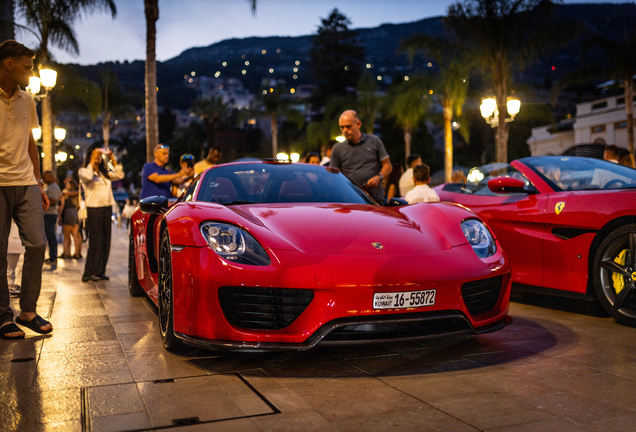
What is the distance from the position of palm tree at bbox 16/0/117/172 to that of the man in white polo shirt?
15986 millimetres

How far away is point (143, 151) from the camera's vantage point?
348ft

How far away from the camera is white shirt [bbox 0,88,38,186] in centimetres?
459

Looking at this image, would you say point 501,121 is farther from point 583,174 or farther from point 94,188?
point 583,174

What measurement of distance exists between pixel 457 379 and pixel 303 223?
1317 millimetres

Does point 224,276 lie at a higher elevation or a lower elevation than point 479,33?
lower

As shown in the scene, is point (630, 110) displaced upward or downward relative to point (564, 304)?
upward

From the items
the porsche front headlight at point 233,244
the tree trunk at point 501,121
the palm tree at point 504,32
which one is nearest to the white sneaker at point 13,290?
the porsche front headlight at point 233,244

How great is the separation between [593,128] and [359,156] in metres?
40.4

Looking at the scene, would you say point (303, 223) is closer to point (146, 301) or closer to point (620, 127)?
point (146, 301)

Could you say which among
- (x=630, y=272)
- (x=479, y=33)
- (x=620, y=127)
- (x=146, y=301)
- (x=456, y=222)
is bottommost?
(x=146, y=301)

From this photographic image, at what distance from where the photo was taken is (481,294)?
3.72 m

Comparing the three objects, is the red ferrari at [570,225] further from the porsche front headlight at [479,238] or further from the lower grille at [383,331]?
the lower grille at [383,331]

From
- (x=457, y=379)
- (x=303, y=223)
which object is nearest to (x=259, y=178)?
(x=303, y=223)

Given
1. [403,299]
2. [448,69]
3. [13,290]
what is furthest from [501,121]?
[403,299]
